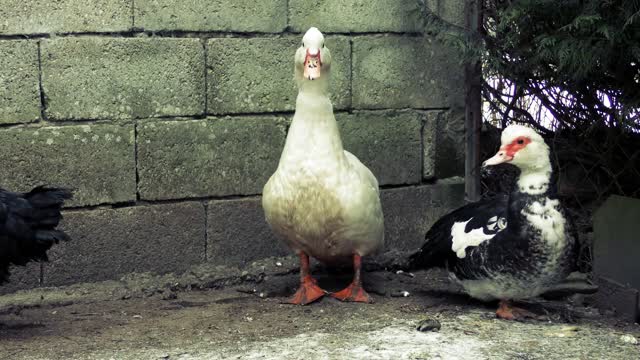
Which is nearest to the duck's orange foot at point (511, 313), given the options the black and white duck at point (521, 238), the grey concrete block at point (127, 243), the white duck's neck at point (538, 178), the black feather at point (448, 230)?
the black and white duck at point (521, 238)

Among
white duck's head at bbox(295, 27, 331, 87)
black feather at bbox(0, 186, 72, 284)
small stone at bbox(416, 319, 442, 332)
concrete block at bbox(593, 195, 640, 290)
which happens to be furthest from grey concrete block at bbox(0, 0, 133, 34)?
concrete block at bbox(593, 195, 640, 290)

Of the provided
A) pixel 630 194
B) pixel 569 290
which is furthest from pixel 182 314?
pixel 630 194

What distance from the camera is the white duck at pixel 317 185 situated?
4.47m

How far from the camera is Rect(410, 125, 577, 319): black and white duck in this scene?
4199mm

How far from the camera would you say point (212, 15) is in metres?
5.10

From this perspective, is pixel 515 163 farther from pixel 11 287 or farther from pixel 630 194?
pixel 11 287

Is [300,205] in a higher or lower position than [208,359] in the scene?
higher

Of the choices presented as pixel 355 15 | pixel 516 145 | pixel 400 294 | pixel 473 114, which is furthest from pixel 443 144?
pixel 516 145

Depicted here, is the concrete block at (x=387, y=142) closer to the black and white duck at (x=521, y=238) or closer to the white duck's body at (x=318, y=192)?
the white duck's body at (x=318, y=192)

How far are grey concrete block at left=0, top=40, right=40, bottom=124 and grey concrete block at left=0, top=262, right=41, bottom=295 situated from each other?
0.79 metres

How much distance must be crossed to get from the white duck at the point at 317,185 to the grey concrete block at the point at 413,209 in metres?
0.98

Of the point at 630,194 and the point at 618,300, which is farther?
the point at 630,194

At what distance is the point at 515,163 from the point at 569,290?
1158 millimetres

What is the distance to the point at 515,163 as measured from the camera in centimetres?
429
